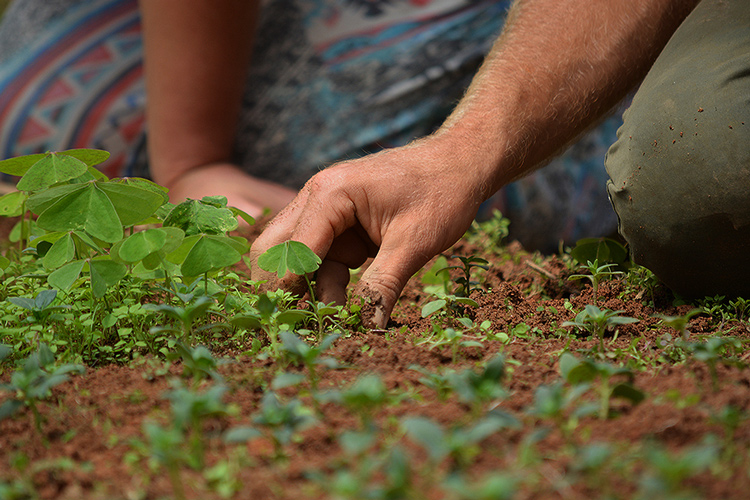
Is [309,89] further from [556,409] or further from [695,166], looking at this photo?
[556,409]

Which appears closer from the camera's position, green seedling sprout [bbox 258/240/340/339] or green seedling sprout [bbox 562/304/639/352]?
green seedling sprout [bbox 562/304/639/352]

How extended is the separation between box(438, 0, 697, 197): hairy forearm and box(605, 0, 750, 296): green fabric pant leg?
300 mm

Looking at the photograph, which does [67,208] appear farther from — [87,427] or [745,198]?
[745,198]

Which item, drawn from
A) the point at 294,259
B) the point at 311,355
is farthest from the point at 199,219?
the point at 311,355

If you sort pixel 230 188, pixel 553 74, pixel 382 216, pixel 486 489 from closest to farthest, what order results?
pixel 486 489
pixel 382 216
pixel 553 74
pixel 230 188

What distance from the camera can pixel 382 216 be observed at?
1813mm

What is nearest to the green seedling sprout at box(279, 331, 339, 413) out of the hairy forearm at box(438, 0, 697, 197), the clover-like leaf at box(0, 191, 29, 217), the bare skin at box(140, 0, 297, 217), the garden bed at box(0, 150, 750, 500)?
the garden bed at box(0, 150, 750, 500)

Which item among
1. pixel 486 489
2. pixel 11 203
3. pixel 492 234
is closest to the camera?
pixel 486 489

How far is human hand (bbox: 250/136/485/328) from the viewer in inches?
68.7

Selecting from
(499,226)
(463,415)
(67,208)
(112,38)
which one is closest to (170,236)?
(67,208)

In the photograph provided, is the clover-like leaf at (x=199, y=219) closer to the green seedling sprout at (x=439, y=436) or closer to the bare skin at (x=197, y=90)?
the green seedling sprout at (x=439, y=436)

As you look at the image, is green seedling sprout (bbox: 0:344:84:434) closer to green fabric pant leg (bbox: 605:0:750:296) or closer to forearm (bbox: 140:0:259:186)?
green fabric pant leg (bbox: 605:0:750:296)

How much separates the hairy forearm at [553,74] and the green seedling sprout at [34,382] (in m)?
1.36

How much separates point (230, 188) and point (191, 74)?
0.80 meters
